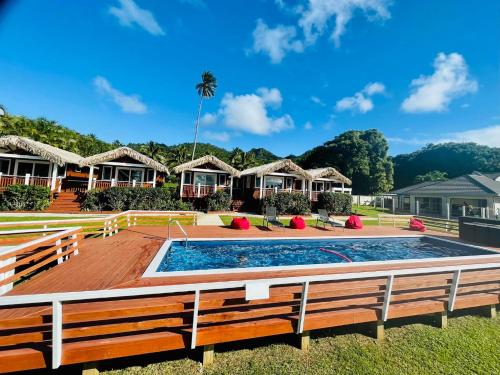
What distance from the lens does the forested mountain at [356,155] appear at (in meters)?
32.0

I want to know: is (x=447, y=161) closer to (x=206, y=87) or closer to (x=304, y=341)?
(x=206, y=87)

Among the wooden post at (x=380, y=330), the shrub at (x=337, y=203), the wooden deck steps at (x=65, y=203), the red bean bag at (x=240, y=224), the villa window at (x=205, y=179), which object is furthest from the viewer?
the villa window at (x=205, y=179)

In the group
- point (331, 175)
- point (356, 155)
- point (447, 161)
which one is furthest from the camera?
point (447, 161)

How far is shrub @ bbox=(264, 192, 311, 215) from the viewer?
20547mm

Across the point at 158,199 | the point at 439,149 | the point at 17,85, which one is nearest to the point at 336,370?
the point at 158,199

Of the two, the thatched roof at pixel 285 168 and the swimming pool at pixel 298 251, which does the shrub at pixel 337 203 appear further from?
the swimming pool at pixel 298 251

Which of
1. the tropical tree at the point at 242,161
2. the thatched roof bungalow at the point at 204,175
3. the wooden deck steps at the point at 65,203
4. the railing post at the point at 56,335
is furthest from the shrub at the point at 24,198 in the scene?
the tropical tree at the point at 242,161

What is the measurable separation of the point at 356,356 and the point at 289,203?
17.6m

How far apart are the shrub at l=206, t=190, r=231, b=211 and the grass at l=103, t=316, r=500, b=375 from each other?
1700cm

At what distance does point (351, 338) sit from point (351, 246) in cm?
710

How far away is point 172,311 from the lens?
2906 millimetres

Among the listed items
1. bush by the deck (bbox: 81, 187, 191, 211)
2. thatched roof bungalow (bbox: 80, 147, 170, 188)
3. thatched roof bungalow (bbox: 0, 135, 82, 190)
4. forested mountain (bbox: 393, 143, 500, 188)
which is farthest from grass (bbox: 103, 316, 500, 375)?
forested mountain (bbox: 393, 143, 500, 188)

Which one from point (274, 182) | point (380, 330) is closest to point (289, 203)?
point (274, 182)

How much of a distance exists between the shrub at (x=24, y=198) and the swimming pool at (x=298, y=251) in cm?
1466
